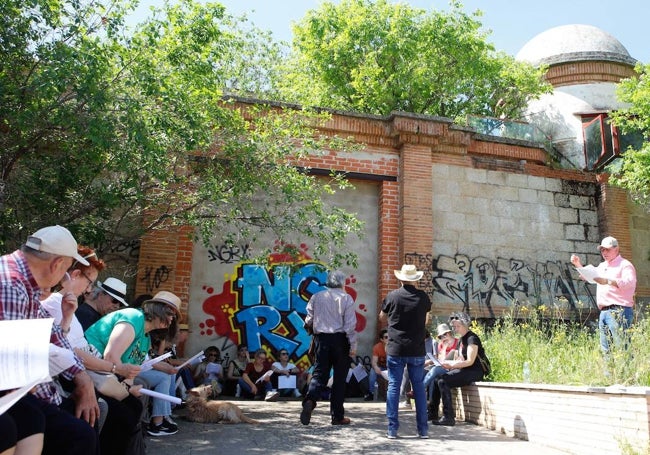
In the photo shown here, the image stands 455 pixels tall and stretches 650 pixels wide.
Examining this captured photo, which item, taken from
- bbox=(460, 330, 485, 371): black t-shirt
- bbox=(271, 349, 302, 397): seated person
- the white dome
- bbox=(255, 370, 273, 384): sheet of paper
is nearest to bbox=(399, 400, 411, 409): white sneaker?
bbox=(460, 330, 485, 371): black t-shirt

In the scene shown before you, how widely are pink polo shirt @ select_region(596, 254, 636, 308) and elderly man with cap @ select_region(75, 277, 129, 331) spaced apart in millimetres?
5479

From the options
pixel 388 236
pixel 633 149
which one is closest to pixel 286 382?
pixel 388 236

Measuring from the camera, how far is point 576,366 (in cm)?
626

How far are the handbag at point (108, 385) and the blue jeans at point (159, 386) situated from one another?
2169mm

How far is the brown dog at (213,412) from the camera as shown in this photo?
629cm

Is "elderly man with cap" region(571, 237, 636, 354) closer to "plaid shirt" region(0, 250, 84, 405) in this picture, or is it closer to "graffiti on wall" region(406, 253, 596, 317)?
"graffiti on wall" region(406, 253, 596, 317)

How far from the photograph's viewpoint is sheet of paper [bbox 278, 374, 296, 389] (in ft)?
30.0

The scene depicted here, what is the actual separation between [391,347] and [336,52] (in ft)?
58.6

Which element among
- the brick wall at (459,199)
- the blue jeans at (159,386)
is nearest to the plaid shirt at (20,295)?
the blue jeans at (159,386)

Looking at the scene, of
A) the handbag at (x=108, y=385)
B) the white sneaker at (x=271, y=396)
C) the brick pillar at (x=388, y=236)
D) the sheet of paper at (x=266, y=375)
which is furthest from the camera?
the brick pillar at (x=388, y=236)

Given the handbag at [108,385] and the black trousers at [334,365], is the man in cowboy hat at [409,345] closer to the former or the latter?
the black trousers at [334,365]

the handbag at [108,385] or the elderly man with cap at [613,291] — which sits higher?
the elderly man with cap at [613,291]

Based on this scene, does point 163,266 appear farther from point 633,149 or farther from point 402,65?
point 402,65

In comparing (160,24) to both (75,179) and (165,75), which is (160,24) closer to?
(165,75)
